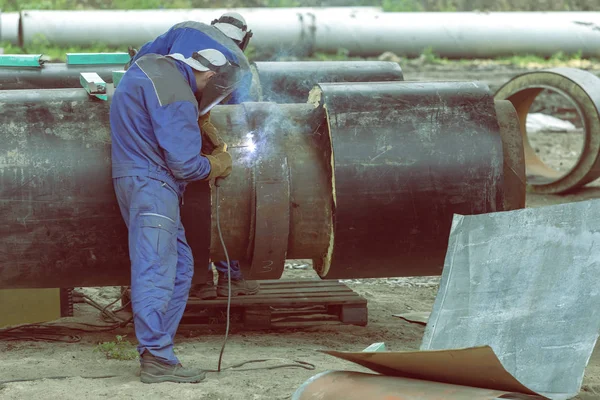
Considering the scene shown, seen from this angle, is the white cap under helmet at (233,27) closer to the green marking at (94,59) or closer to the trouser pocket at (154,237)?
the green marking at (94,59)

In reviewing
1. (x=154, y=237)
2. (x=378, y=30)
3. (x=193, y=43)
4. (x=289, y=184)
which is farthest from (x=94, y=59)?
(x=378, y=30)

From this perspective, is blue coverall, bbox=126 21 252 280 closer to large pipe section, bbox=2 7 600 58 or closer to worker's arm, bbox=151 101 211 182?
worker's arm, bbox=151 101 211 182

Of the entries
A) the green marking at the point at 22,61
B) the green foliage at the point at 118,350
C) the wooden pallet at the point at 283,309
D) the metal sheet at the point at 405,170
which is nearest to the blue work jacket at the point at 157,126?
the metal sheet at the point at 405,170

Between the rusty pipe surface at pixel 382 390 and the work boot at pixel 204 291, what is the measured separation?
2035mm

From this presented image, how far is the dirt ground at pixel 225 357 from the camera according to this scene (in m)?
4.24

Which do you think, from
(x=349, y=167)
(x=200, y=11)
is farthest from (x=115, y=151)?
(x=200, y=11)

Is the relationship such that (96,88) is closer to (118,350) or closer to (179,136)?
(179,136)

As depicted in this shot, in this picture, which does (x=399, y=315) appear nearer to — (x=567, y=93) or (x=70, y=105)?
(x=70, y=105)

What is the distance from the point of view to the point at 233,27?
5.63 m

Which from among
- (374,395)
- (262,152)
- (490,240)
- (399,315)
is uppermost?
(262,152)

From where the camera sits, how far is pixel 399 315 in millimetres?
5969

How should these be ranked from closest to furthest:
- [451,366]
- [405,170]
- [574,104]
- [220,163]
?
[451,366]
[220,163]
[405,170]
[574,104]

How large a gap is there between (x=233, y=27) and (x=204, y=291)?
158 centimetres

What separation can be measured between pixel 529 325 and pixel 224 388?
1.39 metres
